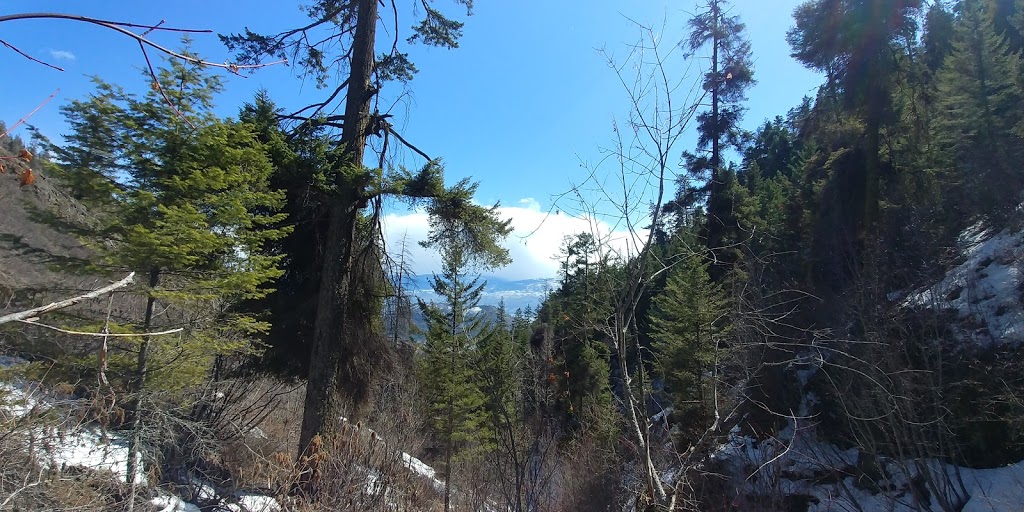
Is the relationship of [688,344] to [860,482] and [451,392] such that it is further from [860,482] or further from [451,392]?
[451,392]

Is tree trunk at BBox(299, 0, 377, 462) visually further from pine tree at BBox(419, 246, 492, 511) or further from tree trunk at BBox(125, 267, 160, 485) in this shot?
pine tree at BBox(419, 246, 492, 511)

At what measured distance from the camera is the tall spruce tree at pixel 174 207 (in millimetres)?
6082

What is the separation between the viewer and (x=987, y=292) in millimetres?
9727

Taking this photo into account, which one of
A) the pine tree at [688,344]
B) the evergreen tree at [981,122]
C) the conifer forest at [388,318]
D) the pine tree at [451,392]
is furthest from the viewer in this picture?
the pine tree at [451,392]

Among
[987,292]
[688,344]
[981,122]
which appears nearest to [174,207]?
[987,292]

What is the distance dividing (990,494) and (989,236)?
6.46 metres

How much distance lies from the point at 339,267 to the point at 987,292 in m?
12.2

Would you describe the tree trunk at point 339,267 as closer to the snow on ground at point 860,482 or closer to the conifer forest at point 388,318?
the conifer forest at point 388,318

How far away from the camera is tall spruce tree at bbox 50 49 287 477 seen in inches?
239

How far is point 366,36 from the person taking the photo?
25.9 feet

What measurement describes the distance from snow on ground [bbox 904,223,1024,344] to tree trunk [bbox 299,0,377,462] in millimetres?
9196

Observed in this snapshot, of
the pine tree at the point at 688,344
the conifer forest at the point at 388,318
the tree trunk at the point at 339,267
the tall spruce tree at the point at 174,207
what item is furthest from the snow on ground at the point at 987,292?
the tall spruce tree at the point at 174,207

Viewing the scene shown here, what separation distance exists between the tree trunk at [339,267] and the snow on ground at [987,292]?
362 inches

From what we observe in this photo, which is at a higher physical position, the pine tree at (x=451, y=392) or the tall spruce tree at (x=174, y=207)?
the tall spruce tree at (x=174, y=207)
